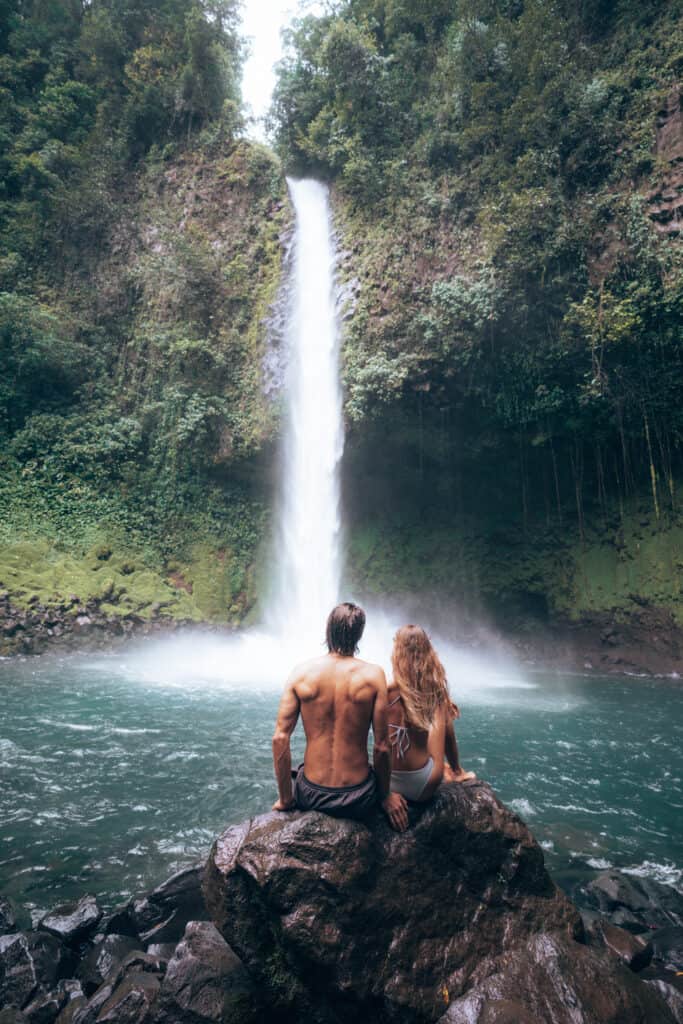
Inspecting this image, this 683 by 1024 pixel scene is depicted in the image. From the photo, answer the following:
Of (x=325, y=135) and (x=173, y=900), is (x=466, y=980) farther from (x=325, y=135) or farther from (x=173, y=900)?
(x=325, y=135)

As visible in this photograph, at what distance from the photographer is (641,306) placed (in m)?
11.5

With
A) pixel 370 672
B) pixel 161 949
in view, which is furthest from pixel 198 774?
pixel 370 672

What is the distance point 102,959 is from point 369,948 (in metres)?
1.56

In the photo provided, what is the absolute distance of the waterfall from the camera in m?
15.2

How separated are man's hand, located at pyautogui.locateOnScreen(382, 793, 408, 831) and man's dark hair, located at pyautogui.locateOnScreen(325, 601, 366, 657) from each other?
746mm

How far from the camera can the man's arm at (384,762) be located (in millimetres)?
2680

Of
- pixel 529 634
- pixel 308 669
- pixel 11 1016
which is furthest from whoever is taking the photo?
pixel 529 634

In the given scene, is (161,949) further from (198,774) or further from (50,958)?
(198,774)

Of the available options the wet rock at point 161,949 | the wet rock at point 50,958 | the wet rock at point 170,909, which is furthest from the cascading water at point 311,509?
the wet rock at point 50,958

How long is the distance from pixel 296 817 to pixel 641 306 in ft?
40.8

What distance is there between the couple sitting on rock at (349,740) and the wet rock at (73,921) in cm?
153

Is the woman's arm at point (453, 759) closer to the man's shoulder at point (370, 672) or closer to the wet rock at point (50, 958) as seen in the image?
the man's shoulder at point (370, 672)

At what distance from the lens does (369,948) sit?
244cm

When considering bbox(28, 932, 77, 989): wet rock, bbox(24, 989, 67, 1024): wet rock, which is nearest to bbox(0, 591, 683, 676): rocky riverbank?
bbox(28, 932, 77, 989): wet rock
